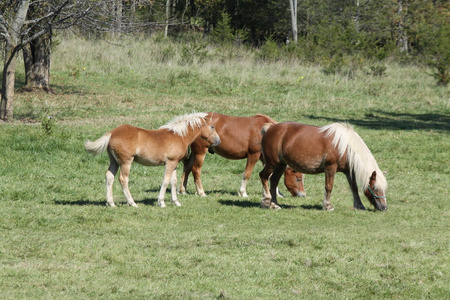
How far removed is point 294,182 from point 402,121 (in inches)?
448

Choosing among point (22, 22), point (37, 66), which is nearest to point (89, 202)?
point (22, 22)

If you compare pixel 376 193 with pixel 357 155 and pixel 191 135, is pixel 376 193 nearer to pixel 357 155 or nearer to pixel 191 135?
pixel 357 155

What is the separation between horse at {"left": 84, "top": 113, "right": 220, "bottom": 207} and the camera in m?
10.0

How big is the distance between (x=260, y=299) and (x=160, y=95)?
18.7 metres

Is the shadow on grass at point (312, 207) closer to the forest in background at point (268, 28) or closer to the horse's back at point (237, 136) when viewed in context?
the horse's back at point (237, 136)

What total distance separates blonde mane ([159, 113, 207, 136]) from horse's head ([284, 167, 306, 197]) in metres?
2.59

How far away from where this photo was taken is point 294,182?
12797 mm

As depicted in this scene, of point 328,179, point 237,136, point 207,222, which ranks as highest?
point 237,136

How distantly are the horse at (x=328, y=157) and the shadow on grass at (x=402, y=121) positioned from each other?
1056 centimetres

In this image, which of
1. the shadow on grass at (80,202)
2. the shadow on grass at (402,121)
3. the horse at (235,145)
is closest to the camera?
A: the shadow on grass at (80,202)

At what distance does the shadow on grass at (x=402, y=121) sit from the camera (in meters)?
21.5

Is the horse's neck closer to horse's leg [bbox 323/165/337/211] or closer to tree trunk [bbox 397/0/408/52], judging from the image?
horse's leg [bbox 323/165/337/211]

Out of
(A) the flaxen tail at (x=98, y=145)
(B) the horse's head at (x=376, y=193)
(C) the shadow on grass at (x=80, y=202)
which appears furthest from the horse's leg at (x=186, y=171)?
(B) the horse's head at (x=376, y=193)

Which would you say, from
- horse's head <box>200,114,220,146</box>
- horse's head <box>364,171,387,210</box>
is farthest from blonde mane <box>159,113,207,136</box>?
horse's head <box>364,171,387,210</box>
